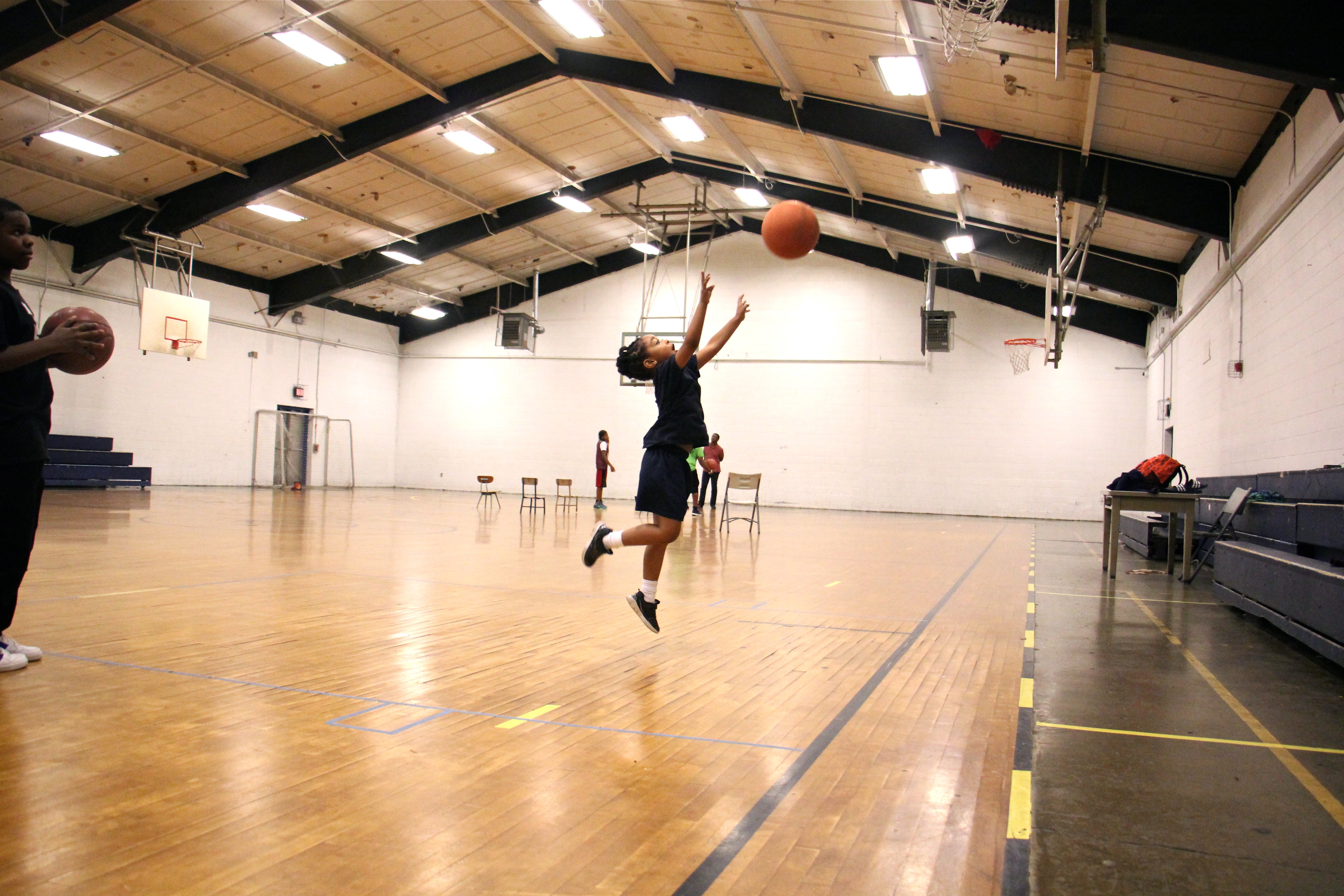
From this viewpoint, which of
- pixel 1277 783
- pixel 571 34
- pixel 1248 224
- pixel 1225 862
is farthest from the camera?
pixel 571 34

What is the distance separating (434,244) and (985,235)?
12.3 meters

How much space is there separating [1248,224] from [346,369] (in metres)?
22.0

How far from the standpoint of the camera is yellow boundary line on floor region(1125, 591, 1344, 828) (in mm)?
2393

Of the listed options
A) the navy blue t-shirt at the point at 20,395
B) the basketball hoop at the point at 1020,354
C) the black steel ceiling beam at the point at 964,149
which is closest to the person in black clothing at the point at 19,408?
the navy blue t-shirt at the point at 20,395

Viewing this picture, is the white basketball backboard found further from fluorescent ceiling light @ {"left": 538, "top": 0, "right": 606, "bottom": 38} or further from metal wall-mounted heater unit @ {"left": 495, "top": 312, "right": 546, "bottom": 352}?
fluorescent ceiling light @ {"left": 538, "top": 0, "right": 606, "bottom": 38}

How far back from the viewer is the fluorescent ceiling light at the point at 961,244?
15695 mm

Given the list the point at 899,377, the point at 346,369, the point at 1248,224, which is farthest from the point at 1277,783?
the point at 346,369

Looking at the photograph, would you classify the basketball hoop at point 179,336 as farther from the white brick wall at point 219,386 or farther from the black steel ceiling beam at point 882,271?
the black steel ceiling beam at point 882,271

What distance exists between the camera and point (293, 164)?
15.1 metres

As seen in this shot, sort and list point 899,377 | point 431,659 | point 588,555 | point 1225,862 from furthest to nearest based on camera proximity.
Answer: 1. point 899,377
2. point 588,555
3. point 431,659
4. point 1225,862

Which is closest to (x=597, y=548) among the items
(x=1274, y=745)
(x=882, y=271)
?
(x=1274, y=745)

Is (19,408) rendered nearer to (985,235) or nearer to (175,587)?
(175,587)

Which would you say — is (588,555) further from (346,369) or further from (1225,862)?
(346,369)

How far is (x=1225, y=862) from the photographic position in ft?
6.52
